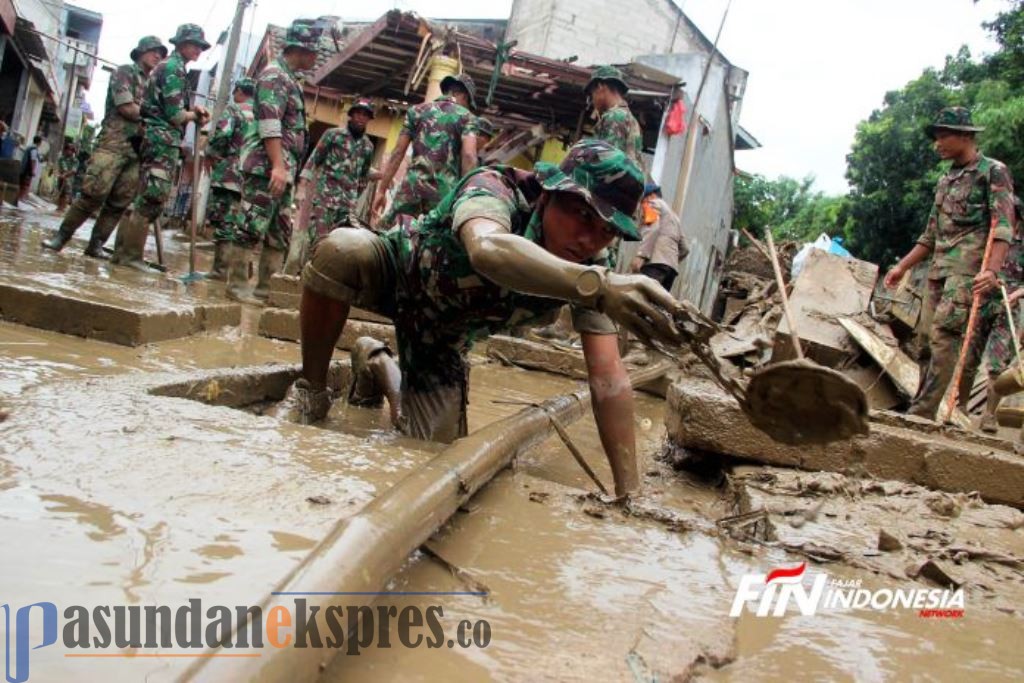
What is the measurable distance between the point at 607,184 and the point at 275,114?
13.7 feet

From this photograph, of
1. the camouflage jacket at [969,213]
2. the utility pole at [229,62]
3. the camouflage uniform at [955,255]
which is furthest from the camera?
the utility pole at [229,62]

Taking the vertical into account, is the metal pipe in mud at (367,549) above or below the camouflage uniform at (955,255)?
below

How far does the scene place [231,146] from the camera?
6.79m

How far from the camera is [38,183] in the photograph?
24000mm

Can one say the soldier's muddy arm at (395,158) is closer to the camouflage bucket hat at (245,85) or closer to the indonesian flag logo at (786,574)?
the camouflage bucket hat at (245,85)

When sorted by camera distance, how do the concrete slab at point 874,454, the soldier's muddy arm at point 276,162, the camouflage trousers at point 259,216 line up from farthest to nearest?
the camouflage trousers at point 259,216 → the soldier's muddy arm at point 276,162 → the concrete slab at point 874,454

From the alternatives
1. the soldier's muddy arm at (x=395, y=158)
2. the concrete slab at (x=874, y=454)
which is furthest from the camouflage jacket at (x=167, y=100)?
the concrete slab at (x=874, y=454)

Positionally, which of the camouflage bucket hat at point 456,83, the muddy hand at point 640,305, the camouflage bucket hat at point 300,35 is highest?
the camouflage bucket hat at point 300,35

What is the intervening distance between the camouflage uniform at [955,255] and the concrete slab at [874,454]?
218 centimetres

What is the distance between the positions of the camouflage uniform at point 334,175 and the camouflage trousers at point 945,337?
535 cm

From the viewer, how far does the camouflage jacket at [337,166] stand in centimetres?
777

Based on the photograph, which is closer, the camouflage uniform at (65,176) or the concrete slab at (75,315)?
the concrete slab at (75,315)

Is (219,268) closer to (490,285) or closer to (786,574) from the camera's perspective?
(490,285)

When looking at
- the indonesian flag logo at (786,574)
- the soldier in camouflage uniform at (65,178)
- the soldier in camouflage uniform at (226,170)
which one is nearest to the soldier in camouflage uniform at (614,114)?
the soldier in camouflage uniform at (226,170)
